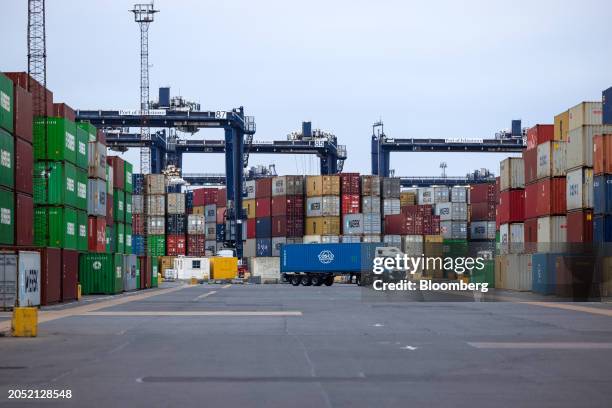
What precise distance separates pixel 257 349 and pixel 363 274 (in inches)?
2361

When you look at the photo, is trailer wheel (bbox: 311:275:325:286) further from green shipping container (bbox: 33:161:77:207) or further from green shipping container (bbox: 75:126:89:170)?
green shipping container (bbox: 33:161:77:207)

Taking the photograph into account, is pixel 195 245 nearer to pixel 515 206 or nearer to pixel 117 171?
pixel 117 171

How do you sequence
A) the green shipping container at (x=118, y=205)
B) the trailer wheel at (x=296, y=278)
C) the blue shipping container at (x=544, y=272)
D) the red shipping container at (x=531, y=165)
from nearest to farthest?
the blue shipping container at (x=544, y=272) < the red shipping container at (x=531, y=165) < the green shipping container at (x=118, y=205) < the trailer wheel at (x=296, y=278)

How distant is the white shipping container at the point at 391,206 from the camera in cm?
10812

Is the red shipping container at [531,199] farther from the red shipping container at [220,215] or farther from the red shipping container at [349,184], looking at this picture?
the red shipping container at [220,215]

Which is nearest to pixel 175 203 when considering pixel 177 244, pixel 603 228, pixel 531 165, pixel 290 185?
pixel 177 244

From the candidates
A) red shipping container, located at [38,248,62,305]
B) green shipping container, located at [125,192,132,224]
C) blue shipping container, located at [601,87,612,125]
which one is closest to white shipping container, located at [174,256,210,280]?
green shipping container, located at [125,192,132,224]

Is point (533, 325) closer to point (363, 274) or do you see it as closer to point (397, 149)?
point (363, 274)

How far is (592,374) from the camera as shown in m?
17.6

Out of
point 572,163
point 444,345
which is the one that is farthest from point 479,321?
point 572,163

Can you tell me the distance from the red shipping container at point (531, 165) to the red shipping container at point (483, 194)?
53.4 m

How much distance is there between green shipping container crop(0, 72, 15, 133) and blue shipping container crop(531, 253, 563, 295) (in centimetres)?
2993

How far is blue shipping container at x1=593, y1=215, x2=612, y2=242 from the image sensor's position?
1966 inches

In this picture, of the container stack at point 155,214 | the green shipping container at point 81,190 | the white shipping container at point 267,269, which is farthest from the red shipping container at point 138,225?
the green shipping container at point 81,190
